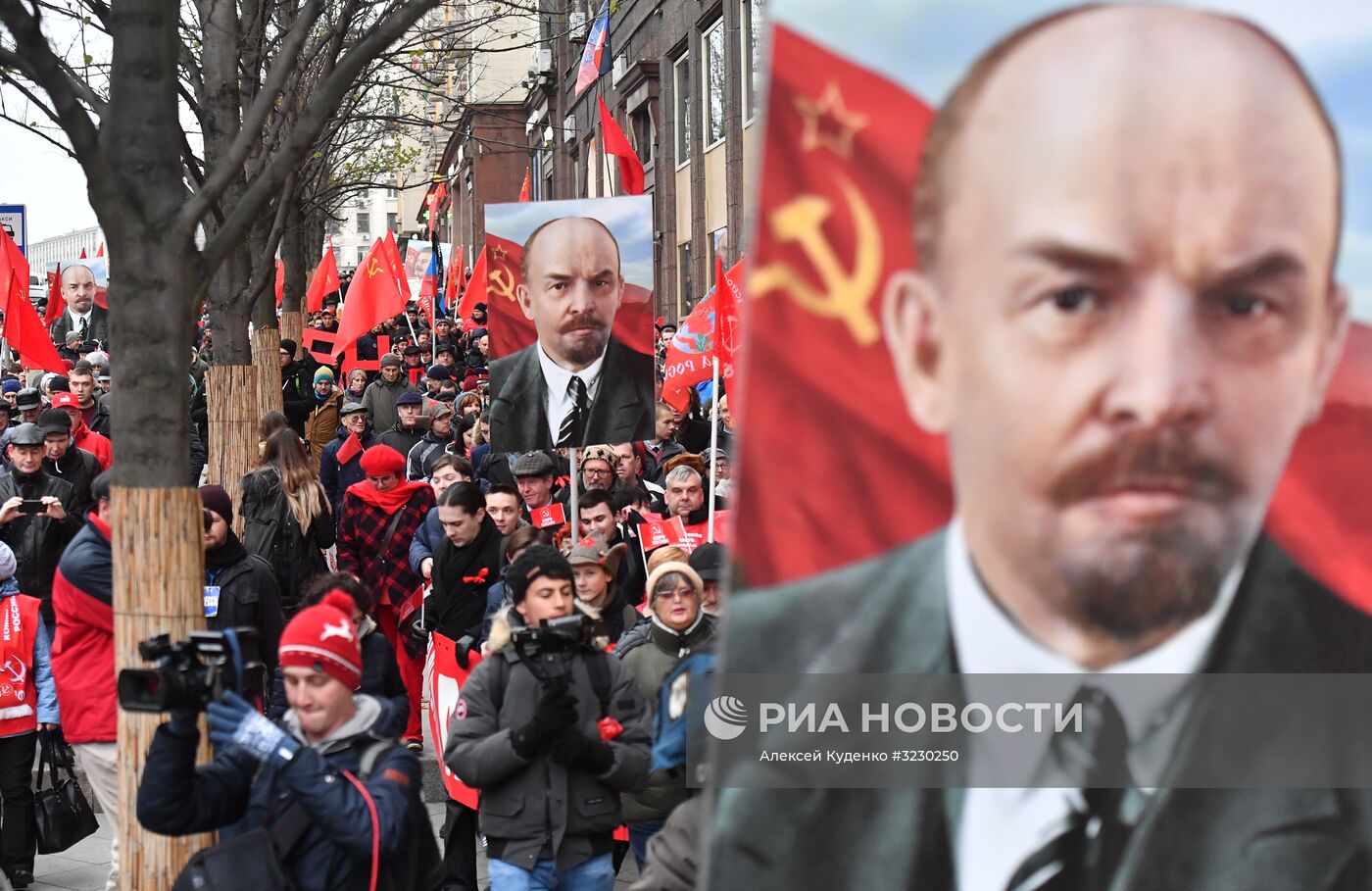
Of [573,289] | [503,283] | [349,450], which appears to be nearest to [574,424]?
[573,289]

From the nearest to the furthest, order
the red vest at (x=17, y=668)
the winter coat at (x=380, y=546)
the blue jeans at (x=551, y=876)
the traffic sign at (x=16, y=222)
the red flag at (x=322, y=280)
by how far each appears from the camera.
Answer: the blue jeans at (x=551, y=876) → the red vest at (x=17, y=668) → the winter coat at (x=380, y=546) → the traffic sign at (x=16, y=222) → the red flag at (x=322, y=280)

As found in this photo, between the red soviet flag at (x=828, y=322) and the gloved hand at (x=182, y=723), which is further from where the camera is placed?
the gloved hand at (x=182, y=723)

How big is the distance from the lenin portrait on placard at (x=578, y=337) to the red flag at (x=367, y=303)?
888 cm

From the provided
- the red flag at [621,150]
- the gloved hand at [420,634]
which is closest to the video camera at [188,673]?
the gloved hand at [420,634]

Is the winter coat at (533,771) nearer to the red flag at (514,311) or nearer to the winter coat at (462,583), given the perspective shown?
the winter coat at (462,583)

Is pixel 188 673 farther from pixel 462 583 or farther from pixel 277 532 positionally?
pixel 277 532

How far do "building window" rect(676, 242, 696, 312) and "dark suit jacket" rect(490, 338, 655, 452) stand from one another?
865 inches

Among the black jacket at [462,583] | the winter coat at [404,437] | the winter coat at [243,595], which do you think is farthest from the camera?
the winter coat at [404,437]

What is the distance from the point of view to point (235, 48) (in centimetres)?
1077

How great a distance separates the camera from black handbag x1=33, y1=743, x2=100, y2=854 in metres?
7.89

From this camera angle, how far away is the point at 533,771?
542 cm

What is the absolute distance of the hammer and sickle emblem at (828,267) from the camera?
2.13 metres

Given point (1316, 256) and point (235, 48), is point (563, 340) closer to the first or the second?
point (235, 48)

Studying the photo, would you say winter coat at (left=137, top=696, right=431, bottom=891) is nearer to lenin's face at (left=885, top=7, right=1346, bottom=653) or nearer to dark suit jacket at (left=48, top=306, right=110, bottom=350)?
lenin's face at (left=885, top=7, right=1346, bottom=653)
